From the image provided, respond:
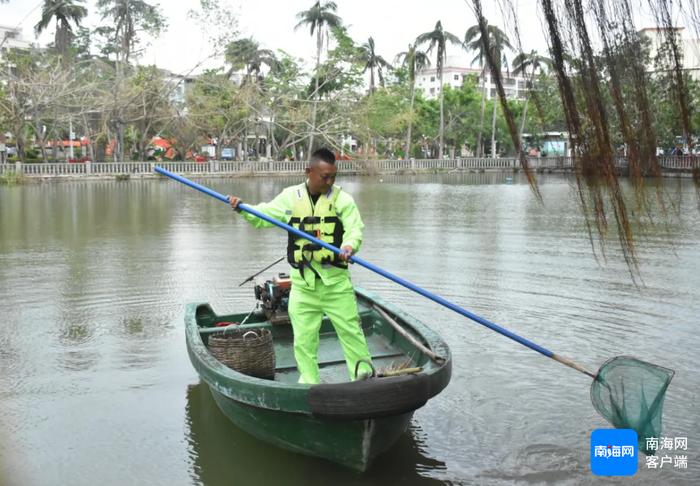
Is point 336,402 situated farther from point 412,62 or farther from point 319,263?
point 412,62

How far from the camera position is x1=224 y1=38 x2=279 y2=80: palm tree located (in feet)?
130

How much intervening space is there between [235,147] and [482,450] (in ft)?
174

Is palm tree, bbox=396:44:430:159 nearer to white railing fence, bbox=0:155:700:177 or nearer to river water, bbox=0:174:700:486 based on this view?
white railing fence, bbox=0:155:700:177

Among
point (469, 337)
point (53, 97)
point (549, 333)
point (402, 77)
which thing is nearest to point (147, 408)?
point (469, 337)

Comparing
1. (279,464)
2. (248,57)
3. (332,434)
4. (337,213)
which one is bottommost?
(279,464)

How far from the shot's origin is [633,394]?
4754 mm

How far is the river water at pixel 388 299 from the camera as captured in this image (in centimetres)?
500

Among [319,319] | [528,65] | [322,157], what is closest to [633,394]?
[319,319]

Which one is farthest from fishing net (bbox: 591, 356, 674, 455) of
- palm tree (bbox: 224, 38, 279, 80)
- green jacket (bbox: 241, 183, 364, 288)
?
palm tree (bbox: 224, 38, 279, 80)

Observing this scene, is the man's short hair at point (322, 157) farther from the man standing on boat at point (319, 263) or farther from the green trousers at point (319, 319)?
the green trousers at point (319, 319)

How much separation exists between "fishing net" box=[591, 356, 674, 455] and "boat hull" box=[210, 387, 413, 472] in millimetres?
1323

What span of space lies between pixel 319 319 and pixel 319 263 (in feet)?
1.40

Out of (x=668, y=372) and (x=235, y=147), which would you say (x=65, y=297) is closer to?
(x=668, y=372)

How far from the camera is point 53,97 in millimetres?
34406
